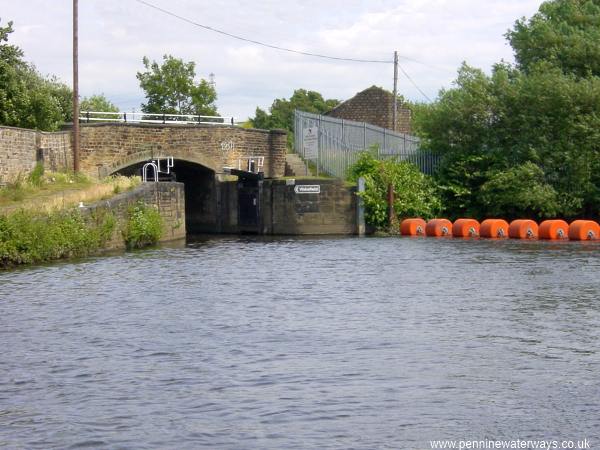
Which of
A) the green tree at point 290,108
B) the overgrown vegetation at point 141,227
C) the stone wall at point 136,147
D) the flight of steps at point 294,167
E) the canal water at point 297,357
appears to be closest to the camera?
the canal water at point 297,357

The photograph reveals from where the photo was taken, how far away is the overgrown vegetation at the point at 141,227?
110 ft

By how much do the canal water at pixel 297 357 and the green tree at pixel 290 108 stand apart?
74827 millimetres

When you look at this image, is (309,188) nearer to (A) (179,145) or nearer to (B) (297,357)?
(A) (179,145)

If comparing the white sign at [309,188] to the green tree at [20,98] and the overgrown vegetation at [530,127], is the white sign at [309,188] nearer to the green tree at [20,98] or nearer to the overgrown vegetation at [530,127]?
the overgrown vegetation at [530,127]

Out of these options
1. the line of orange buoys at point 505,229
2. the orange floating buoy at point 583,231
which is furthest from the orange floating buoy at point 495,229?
the orange floating buoy at point 583,231

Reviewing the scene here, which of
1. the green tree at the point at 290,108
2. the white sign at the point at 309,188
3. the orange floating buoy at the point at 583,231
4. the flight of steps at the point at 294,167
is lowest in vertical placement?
the orange floating buoy at the point at 583,231

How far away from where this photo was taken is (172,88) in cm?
6316

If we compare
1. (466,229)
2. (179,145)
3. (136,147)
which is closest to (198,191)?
(179,145)

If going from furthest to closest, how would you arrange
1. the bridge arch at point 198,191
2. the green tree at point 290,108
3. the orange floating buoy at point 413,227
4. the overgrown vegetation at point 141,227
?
the green tree at point 290,108 → the bridge arch at point 198,191 → the orange floating buoy at point 413,227 → the overgrown vegetation at point 141,227

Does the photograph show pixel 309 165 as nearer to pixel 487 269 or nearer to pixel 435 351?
pixel 487 269

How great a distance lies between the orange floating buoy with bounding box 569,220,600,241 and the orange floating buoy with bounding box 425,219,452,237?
4949 mm

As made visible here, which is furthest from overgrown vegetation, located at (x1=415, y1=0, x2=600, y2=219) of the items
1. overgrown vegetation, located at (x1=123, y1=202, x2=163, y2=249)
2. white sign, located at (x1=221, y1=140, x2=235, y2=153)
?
overgrown vegetation, located at (x1=123, y1=202, x2=163, y2=249)

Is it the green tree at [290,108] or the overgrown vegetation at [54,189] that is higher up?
the green tree at [290,108]

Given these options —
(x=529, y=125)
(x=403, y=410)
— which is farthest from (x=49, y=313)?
(x=529, y=125)
